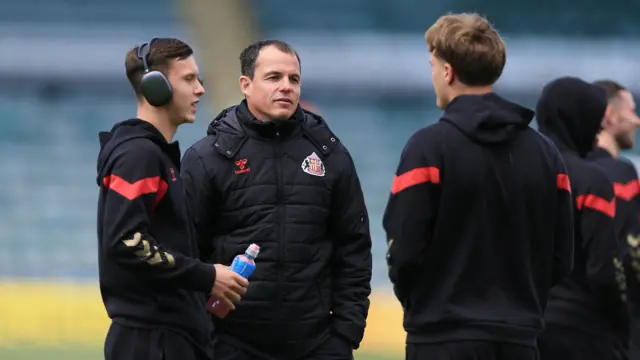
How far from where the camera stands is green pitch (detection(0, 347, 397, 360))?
377 inches

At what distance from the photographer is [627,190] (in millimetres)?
5082

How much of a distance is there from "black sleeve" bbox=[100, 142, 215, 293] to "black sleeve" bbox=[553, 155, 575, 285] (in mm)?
1079

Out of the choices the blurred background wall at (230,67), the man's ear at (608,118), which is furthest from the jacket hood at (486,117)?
the blurred background wall at (230,67)

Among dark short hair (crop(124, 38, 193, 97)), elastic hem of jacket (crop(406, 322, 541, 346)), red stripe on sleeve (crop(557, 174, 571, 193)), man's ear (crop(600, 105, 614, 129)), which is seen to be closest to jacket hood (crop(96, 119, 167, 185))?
dark short hair (crop(124, 38, 193, 97))

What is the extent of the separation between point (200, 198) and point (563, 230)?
1202mm

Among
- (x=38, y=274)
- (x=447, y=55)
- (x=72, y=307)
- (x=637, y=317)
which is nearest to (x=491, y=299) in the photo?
(x=447, y=55)

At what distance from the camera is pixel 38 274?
1529 cm

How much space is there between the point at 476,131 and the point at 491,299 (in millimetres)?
500

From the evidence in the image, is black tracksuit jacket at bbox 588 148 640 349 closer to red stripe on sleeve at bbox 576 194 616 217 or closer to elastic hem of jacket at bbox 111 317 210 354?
red stripe on sleeve at bbox 576 194 616 217

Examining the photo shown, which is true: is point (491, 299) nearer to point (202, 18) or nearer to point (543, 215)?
point (543, 215)

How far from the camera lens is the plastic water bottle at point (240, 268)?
4.02 m

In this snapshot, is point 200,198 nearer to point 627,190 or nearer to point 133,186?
point 133,186

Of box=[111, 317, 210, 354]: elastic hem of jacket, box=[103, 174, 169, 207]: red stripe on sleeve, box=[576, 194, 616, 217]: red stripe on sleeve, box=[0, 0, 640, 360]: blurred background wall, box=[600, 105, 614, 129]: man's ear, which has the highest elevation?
box=[0, 0, 640, 360]: blurred background wall

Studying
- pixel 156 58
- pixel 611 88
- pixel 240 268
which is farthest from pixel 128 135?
pixel 611 88
